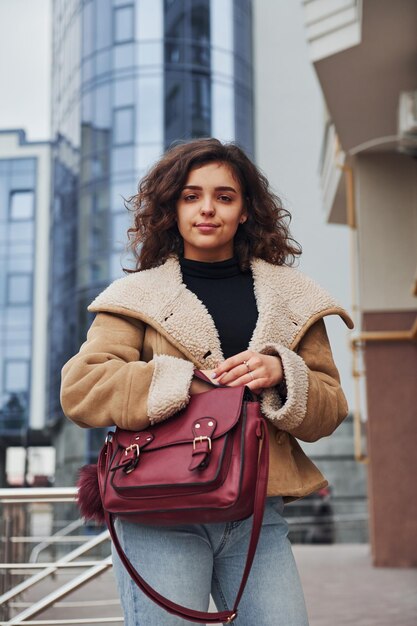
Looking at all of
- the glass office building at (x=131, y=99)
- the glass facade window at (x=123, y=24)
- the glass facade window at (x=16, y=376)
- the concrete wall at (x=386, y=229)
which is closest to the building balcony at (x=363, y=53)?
the concrete wall at (x=386, y=229)

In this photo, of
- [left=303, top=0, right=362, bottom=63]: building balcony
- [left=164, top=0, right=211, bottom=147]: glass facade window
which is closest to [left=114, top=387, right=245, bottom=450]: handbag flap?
[left=303, top=0, right=362, bottom=63]: building balcony

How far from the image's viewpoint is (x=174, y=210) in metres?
2.38

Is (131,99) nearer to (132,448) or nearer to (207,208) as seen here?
(207,208)

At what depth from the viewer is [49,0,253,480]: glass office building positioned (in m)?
25.2

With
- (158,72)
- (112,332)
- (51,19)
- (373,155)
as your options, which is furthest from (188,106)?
(112,332)

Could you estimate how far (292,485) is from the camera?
2.12 m

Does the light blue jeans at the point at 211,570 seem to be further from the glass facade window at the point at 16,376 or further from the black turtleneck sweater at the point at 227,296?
the glass facade window at the point at 16,376

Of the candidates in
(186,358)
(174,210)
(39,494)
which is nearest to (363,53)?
(39,494)

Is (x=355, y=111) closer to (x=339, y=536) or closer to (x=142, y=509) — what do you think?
(x=142, y=509)

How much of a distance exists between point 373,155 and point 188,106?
14746 mm

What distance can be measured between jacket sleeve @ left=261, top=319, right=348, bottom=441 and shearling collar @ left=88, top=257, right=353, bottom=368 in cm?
7

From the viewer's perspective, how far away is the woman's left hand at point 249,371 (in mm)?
2049

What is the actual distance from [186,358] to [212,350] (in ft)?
0.22

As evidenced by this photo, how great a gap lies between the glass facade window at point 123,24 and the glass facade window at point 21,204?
377 inches
